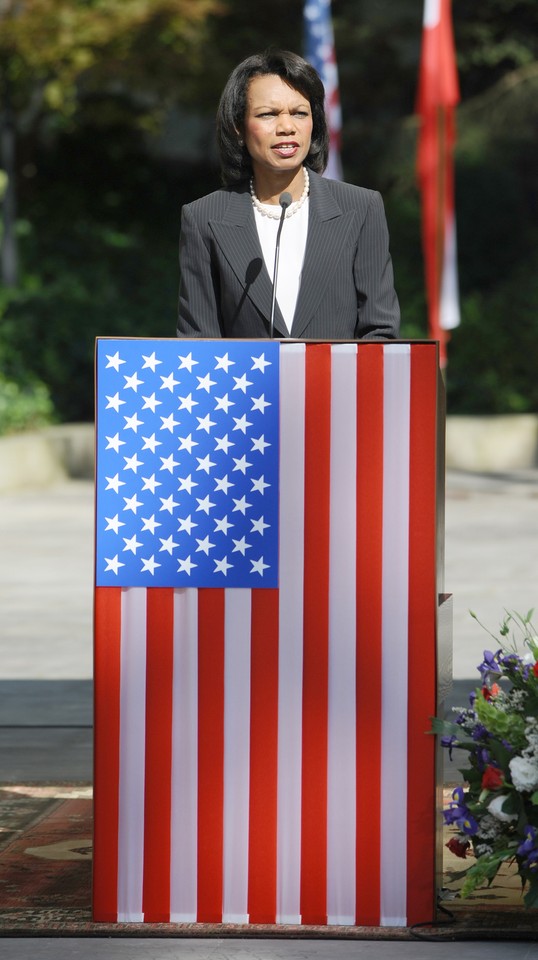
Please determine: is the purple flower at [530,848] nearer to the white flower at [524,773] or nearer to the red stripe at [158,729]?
the white flower at [524,773]

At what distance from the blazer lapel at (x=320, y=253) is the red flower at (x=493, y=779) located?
3.78ft

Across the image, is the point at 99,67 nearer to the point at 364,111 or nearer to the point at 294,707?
the point at 364,111

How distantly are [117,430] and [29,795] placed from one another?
1.94 meters

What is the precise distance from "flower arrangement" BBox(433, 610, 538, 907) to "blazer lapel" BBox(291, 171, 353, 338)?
0.94 meters

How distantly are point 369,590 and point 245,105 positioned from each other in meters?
1.25

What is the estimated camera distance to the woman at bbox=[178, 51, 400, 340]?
13.5 ft

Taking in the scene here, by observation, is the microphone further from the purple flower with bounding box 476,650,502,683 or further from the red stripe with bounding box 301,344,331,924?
the purple flower with bounding box 476,650,502,683

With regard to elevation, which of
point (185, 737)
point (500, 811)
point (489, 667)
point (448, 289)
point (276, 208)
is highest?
point (448, 289)

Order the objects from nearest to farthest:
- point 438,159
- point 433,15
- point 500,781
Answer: point 500,781 → point 433,15 → point 438,159

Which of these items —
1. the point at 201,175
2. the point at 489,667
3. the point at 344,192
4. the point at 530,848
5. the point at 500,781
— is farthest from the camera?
the point at 201,175

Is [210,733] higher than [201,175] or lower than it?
lower

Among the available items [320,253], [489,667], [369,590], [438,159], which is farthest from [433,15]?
[369,590]

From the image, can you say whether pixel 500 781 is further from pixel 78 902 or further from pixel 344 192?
pixel 344 192

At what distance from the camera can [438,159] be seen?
1756 cm
